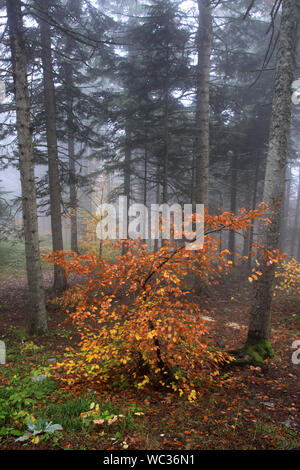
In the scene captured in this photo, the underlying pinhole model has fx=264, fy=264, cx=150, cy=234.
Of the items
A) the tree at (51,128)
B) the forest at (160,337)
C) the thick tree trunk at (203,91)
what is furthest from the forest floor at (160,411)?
the thick tree trunk at (203,91)

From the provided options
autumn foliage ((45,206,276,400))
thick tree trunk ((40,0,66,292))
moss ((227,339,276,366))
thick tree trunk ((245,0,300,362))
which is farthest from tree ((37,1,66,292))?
thick tree trunk ((245,0,300,362))

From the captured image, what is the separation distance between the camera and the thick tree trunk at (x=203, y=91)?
10.7 metres

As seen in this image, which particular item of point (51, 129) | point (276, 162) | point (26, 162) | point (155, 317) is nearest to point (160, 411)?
point (155, 317)

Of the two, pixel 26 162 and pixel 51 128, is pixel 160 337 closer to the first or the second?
pixel 26 162

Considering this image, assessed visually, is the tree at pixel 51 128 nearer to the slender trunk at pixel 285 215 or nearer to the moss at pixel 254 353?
the moss at pixel 254 353

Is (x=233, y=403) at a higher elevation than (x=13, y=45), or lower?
lower

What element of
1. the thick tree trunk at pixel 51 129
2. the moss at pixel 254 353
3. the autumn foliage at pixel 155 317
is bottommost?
the moss at pixel 254 353

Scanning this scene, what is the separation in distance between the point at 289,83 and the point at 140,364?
6.25 meters

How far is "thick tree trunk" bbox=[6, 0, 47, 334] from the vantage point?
6781 millimetres

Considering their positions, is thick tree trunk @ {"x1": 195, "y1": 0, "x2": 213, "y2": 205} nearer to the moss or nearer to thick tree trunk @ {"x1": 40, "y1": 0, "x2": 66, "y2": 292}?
thick tree trunk @ {"x1": 40, "y1": 0, "x2": 66, "y2": 292}

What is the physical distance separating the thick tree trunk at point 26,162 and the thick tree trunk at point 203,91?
665 centimetres

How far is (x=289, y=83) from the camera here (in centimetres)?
521
